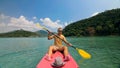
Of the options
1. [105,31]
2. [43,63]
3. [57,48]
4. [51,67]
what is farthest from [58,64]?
[105,31]

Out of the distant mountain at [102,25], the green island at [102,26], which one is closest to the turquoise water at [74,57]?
the green island at [102,26]

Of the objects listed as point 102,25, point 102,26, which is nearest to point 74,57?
point 102,26

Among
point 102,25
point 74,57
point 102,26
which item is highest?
point 102,25

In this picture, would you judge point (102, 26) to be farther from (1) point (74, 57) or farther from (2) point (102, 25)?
(1) point (74, 57)

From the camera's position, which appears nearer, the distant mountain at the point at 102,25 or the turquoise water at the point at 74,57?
the turquoise water at the point at 74,57

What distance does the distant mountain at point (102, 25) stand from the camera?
81475mm

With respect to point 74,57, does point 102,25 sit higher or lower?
higher

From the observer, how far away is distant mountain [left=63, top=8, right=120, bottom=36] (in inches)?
3208

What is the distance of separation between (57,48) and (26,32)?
18118 centimetres

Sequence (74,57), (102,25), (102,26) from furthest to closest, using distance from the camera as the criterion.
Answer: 1. (102,25)
2. (102,26)
3. (74,57)

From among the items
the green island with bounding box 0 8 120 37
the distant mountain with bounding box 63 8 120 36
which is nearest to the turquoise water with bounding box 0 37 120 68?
the green island with bounding box 0 8 120 37

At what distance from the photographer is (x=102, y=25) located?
9294 centimetres

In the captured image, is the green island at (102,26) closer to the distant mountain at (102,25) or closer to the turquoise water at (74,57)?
the distant mountain at (102,25)

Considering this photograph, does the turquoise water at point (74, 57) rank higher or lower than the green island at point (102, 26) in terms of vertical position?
lower
